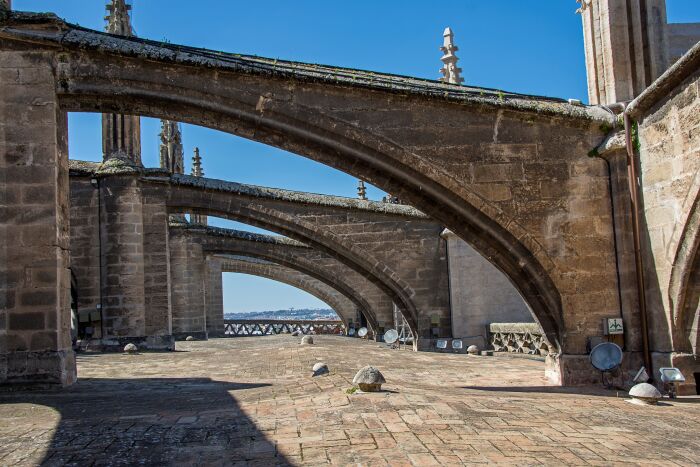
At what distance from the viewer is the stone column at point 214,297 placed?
80.5 feet

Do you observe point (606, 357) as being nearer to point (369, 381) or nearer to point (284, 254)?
point (369, 381)

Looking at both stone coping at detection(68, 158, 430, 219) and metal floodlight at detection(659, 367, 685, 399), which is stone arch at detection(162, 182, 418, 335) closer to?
stone coping at detection(68, 158, 430, 219)

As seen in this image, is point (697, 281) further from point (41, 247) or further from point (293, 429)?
point (41, 247)

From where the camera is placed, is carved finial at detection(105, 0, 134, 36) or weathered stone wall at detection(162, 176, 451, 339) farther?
carved finial at detection(105, 0, 134, 36)

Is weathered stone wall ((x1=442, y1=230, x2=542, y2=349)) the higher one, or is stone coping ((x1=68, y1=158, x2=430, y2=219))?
stone coping ((x1=68, y1=158, x2=430, y2=219))

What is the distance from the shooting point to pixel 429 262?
53.5ft

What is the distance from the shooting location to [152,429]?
209 inches

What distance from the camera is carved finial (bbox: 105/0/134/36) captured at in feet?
54.5

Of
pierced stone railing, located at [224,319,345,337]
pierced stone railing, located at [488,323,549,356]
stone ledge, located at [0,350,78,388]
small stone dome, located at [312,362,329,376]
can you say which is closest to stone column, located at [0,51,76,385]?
stone ledge, located at [0,350,78,388]

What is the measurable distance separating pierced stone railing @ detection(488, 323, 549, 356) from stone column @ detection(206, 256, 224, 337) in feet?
39.4

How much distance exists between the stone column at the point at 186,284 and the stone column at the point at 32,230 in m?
11.5

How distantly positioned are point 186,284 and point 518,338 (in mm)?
9602

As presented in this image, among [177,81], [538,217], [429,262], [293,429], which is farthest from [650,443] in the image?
[429,262]

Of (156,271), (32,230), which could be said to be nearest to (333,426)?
(32,230)
